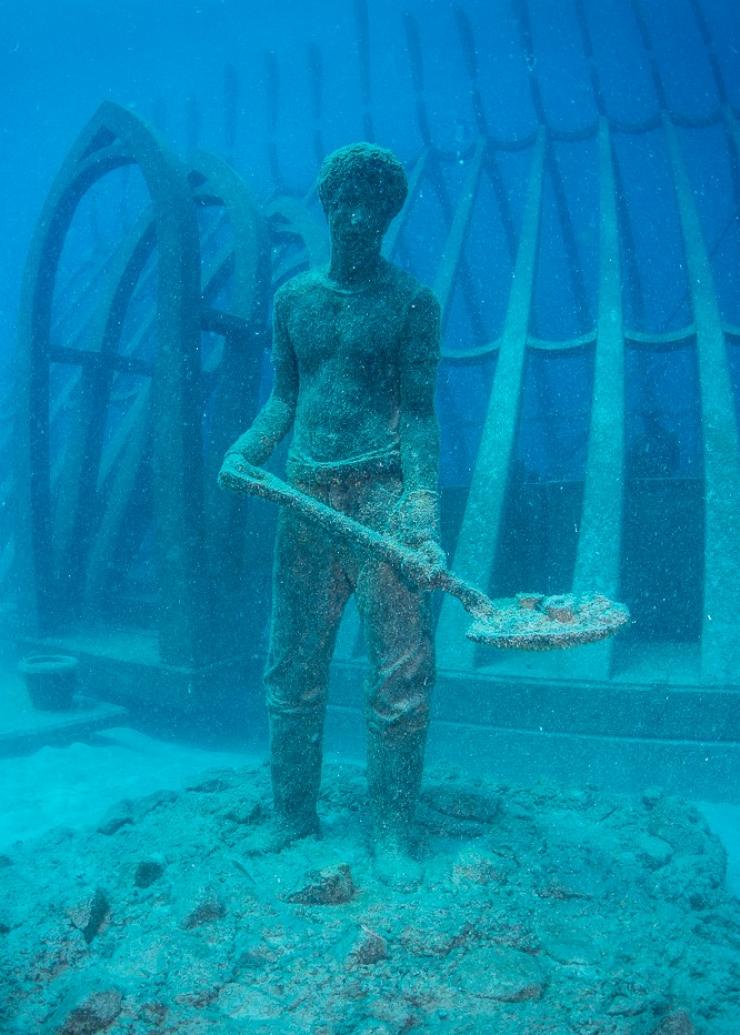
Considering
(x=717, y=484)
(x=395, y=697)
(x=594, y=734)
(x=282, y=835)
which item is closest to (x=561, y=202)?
(x=717, y=484)

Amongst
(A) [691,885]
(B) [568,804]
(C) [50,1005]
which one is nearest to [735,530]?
(B) [568,804]

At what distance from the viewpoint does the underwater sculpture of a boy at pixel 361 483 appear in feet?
8.64

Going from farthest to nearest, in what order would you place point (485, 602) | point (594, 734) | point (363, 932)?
1. point (594, 734)
2. point (485, 602)
3. point (363, 932)

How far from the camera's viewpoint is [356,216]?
8.54ft

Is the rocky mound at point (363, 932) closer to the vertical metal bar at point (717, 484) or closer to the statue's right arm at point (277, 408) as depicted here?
the statue's right arm at point (277, 408)

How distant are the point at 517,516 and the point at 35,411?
4.64 metres

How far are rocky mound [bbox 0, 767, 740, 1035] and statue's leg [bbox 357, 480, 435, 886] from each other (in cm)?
18

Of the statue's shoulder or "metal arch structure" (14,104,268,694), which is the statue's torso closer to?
the statue's shoulder

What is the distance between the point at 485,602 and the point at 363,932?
1.16 meters

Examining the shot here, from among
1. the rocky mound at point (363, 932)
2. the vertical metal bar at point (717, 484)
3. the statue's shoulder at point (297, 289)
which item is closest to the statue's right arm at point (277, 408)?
the statue's shoulder at point (297, 289)

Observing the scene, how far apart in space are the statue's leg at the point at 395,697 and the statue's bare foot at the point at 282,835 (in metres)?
0.32

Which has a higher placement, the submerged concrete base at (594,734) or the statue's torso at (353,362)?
the statue's torso at (353,362)

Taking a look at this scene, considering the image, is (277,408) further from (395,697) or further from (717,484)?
(717,484)

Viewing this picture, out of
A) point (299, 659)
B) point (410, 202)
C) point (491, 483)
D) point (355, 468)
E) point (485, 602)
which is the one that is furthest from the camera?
point (410, 202)
